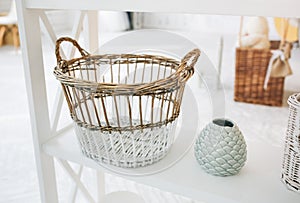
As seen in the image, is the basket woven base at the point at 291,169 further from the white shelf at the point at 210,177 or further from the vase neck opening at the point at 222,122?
the vase neck opening at the point at 222,122

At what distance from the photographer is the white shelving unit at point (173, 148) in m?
0.47

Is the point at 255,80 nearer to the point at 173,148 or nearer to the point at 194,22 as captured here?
the point at 173,148

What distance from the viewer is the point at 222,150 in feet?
1.89

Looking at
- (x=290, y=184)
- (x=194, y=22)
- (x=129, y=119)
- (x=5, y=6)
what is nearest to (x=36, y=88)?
(x=129, y=119)

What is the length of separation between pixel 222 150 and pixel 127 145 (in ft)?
0.59

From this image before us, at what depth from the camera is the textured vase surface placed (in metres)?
0.58

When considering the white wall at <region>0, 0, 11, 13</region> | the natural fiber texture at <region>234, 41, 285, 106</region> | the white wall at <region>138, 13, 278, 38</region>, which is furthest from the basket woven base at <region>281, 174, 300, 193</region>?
the white wall at <region>0, 0, 11, 13</region>

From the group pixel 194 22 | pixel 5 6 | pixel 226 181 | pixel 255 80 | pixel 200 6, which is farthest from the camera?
pixel 194 22

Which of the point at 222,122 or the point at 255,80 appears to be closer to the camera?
the point at 222,122

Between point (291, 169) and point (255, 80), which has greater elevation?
point (291, 169)

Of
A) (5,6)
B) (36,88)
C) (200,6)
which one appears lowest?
(36,88)

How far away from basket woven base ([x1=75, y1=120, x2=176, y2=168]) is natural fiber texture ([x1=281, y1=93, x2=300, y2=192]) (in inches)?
8.6

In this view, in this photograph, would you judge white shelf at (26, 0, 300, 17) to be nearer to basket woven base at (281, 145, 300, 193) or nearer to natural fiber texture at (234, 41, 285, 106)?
basket woven base at (281, 145, 300, 193)

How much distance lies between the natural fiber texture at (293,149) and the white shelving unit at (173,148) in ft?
0.07
